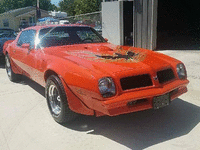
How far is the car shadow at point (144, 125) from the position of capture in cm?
280

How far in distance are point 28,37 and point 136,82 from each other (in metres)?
2.94

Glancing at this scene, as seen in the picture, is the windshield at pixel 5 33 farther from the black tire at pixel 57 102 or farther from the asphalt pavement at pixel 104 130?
the black tire at pixel 57 102

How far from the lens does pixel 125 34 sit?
34.0 feet

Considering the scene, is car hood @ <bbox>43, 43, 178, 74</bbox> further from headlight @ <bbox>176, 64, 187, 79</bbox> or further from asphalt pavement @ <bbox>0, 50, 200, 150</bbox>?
asphalt pavement @ <bbox>0, 50, 200, 150</bbox>

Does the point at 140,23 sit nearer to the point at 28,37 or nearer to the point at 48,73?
the point at 28,37

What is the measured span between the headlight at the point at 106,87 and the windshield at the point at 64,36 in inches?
71.2

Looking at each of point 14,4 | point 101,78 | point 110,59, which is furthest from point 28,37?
point 14,4

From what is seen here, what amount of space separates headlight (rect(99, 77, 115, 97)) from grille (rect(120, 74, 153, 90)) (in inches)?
5.7

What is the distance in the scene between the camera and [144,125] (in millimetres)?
3164

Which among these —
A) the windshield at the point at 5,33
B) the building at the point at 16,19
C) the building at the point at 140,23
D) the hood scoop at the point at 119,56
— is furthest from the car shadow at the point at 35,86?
the building at the point at 16,19

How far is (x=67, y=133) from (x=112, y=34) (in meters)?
8.28

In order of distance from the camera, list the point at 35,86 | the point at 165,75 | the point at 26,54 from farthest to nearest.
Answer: the point at 35,86, the point at 26,54, the point at 165,75

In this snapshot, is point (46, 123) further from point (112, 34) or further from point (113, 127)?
point (112, 34)

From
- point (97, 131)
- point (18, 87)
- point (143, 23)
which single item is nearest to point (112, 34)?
point (143, 23)
